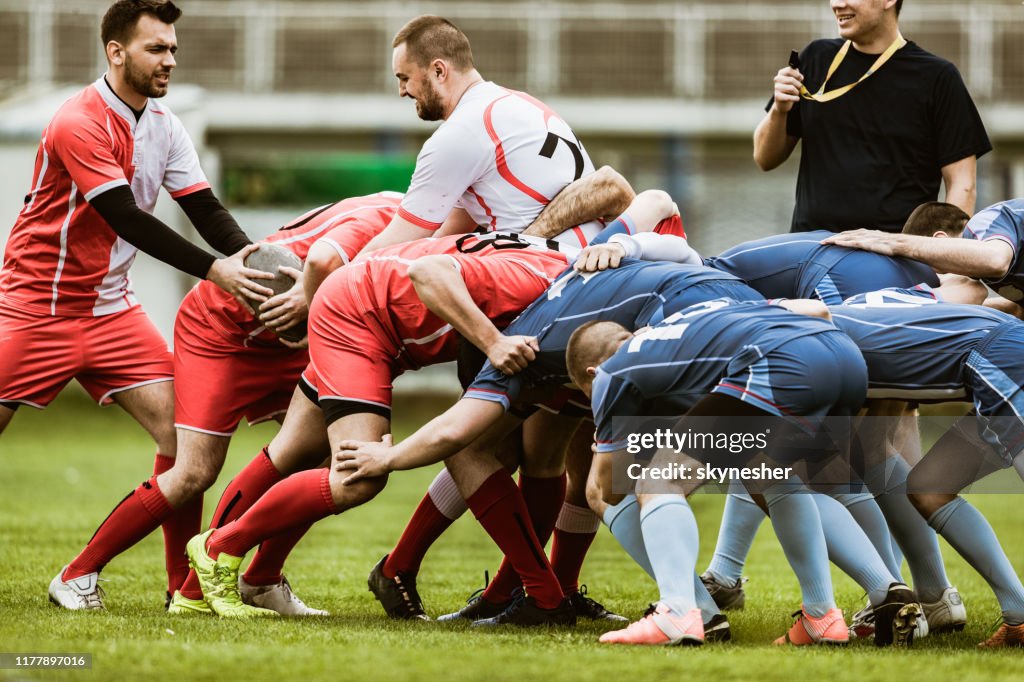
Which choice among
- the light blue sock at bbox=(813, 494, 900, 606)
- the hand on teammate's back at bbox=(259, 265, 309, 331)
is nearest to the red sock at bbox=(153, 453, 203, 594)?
the hand on teammate's back at bbox=(259, 265, 309, 331)

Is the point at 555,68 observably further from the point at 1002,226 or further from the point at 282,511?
the point at 282,511

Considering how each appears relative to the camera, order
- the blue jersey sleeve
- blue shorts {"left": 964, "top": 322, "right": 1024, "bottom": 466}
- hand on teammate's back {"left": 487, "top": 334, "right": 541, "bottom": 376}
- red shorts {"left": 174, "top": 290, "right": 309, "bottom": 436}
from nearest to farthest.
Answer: blue shorts {"left": 964, "top": 322, "right": 1024, "bottom": 466} < hand on teammate's back {"left": 487, "top": 334, "right": 541, "bottom": 376} < the blue jersey sleeve < red shorts {"left": 174, "top": 290, "right": 309, "bottom": 436}

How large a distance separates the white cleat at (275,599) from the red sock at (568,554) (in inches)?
39.1

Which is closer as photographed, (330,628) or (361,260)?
(330,628)

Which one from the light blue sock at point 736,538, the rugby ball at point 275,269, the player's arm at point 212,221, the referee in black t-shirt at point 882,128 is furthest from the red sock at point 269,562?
the referee in black t-shirt at point 882,128

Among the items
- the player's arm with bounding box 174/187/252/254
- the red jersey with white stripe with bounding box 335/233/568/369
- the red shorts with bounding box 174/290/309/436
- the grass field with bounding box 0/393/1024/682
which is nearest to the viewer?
the grass field with bounding box 0/393/1024/682

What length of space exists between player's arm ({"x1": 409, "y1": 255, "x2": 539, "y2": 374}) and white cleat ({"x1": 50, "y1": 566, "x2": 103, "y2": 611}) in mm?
1945

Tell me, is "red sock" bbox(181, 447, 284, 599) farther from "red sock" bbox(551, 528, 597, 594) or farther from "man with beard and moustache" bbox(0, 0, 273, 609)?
"red sock" bbox(551, 528, 597, 594)

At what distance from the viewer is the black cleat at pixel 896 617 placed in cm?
477

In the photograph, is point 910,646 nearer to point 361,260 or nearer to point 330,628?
point 330,628

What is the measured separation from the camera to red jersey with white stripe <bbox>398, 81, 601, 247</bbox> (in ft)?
19.0

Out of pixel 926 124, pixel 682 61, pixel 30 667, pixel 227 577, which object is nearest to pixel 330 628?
pixel 227 577

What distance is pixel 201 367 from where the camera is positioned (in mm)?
6160

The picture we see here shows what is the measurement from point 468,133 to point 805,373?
1.93 metres
